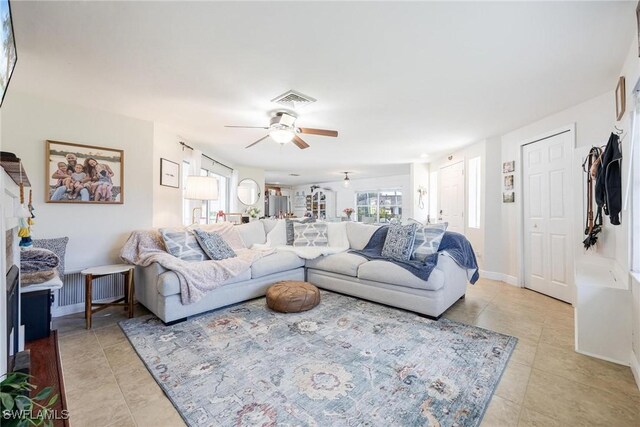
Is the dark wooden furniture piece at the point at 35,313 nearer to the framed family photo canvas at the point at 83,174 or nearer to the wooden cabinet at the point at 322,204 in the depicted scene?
the framed family photo canvas at the point at 83,174

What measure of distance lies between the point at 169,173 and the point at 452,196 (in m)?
4.87

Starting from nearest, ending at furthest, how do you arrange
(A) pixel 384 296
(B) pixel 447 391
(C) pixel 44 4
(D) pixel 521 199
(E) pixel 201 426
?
(E) pixel 201 426 → (C) pixel 44 4 → (B) pixel 447 391 → (A) pixel 384 296 → (D) pixel 521 199

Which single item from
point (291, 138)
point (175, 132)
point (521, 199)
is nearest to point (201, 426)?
point (291, 138)

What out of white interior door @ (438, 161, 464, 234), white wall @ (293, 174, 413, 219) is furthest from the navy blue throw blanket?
white wall @ (293, 174, 413, 219)

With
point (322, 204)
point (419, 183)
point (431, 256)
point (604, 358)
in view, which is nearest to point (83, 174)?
point (431, 256)

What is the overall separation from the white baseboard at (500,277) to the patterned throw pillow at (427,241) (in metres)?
1.68

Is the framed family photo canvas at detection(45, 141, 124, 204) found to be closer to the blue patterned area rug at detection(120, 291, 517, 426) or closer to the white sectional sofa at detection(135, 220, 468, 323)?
the white sectional sofa at detection(135, 220, 468, 323)

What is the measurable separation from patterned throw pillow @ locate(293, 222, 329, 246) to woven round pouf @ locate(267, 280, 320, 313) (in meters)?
1.15

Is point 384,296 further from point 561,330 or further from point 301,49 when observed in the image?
point 301,49

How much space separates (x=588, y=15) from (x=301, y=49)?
5.86 feet

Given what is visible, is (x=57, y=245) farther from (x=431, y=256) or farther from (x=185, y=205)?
(x=431, y=256)

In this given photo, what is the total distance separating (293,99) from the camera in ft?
8.91

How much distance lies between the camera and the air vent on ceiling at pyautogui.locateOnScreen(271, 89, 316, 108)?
2608mm

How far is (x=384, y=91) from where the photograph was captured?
8.46 ft
